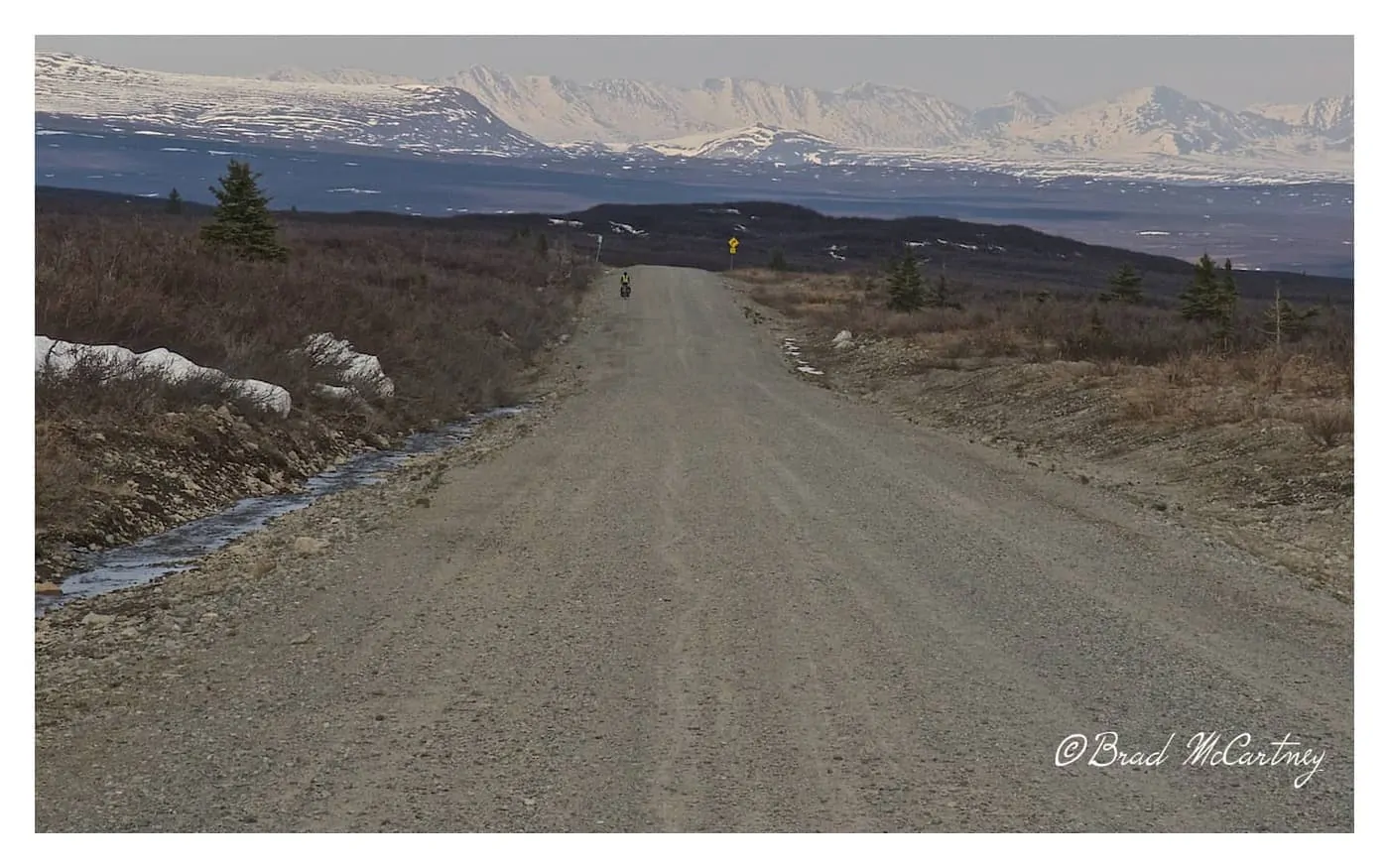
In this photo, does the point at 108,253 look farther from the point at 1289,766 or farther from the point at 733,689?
the point at 1289,766

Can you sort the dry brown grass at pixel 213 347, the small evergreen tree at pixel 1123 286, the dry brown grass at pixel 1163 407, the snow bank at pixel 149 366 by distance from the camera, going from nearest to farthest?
1. the dry brown grass at pixel 213 347
2. the dry brown grass at pixel 1163 407
3. the snow bank at pixel 149 366
4. the small evergreen tree at pixel 1123 286

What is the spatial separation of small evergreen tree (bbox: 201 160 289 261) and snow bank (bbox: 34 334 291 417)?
12247mm

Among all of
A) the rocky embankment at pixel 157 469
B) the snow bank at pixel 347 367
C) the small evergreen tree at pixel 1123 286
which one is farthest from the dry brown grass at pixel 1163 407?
the small evergreen tree at pixel 1123 286

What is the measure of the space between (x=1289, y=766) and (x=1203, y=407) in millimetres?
12290

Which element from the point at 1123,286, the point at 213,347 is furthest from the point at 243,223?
the point at 1123,286

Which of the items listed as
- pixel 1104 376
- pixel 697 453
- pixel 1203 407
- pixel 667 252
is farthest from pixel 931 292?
pixel 667 252

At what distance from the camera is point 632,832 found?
463cm

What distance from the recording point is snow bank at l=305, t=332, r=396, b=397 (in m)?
18.4

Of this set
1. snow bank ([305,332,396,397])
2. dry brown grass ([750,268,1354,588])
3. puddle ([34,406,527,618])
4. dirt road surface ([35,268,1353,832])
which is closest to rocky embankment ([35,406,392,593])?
puddle ([34,406,527,618])

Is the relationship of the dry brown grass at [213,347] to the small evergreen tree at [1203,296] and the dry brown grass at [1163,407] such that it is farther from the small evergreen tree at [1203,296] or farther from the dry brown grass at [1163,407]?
the small evergreen tree at [1203,296]

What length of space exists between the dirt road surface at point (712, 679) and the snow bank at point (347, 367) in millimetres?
6651

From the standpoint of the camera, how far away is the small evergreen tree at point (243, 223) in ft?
88.9

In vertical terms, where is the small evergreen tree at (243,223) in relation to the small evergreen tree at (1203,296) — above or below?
above

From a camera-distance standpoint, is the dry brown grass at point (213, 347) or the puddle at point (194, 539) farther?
the dry brown grass at point (213, 347)
